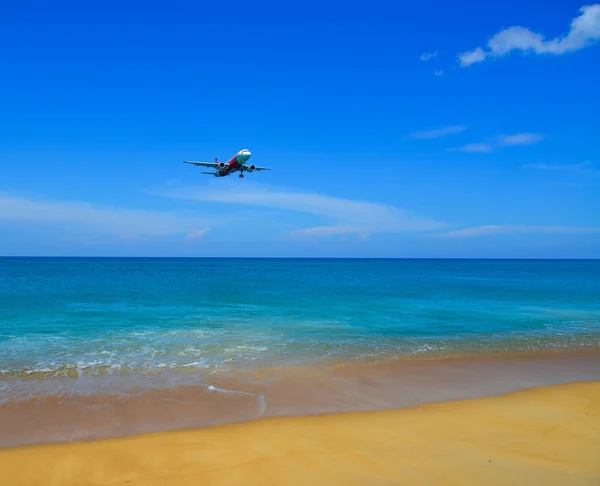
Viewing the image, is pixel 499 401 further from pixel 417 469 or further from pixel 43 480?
pixel 43 480

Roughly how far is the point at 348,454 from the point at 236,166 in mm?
27200

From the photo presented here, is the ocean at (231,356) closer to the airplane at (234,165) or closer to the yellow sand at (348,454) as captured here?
the yellow sand at (348,454)

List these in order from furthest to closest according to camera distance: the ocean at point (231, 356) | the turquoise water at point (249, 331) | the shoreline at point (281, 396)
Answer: the turquoise water at point (249, 331)
the ocean at point (231, 356)
the shoreline at point (281, 396)

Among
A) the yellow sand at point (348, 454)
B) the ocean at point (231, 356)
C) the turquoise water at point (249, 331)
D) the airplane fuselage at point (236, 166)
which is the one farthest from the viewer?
the airplane fuselage at point (236, 166)

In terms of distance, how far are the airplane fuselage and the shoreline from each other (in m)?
20.1

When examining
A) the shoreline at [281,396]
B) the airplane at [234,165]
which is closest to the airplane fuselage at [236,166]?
the airplane at [234,165]

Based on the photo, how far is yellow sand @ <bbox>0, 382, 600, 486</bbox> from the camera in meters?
6.97

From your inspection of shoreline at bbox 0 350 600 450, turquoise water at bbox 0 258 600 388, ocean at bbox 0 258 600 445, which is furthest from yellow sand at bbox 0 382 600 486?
turquoise water at bbox 0 258 600 388

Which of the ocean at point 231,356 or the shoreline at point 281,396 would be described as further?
the ocean at point 231,356

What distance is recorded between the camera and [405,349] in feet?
56.3

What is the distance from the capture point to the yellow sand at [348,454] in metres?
6.97

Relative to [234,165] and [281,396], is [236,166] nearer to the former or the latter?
[234,165]

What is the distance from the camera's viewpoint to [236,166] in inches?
1273

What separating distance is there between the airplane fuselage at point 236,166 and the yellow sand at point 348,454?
23967 mm
